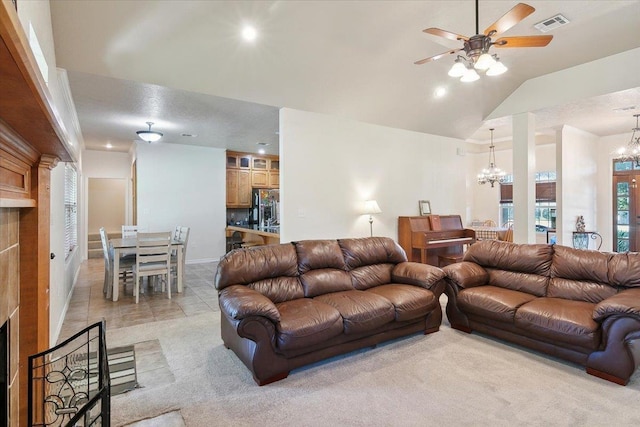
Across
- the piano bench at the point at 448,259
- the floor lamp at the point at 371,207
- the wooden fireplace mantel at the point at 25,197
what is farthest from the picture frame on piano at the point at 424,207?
the wooden fireplace mantel at the point at 25,197

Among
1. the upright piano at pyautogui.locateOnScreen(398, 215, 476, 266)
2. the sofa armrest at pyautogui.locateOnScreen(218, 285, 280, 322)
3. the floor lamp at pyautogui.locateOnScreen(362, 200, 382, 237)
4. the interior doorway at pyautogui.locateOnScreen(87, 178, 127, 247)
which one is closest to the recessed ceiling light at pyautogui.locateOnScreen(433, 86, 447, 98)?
the floor lamp at pyautogui.locateOnScreen(362, 200, 382, 237)

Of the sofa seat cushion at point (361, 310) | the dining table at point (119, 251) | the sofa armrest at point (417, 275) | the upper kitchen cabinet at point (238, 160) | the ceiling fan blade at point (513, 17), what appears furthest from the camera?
the upper kitchen cabinet at point (238, 160)

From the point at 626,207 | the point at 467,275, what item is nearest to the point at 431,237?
the point at 467,275

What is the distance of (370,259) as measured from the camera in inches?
151

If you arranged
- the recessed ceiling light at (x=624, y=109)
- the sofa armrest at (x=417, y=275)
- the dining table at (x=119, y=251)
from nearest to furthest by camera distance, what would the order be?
the sofa armrest at (x=417, y=275)
the dining table at (x=119, y=251)
the recessed ceiling light at (x=624, y=109)

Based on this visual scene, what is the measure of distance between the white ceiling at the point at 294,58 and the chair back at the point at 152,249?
187 centimetres

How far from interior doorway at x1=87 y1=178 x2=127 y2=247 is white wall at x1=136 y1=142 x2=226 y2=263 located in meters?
3.73

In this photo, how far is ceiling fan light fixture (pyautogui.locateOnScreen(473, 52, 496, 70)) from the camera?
2852 mm

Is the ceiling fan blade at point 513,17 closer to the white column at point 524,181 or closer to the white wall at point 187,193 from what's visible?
the white column at point 524,181

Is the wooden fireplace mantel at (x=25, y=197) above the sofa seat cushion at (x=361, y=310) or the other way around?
above

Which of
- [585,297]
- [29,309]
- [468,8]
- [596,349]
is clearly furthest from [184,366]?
[468,8]

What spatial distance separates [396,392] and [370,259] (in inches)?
64.7

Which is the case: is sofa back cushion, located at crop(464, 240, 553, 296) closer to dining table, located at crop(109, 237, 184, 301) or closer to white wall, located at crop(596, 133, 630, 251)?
dining table, located at crop(109, 237, 184, 301)

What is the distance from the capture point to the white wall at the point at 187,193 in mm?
7223
